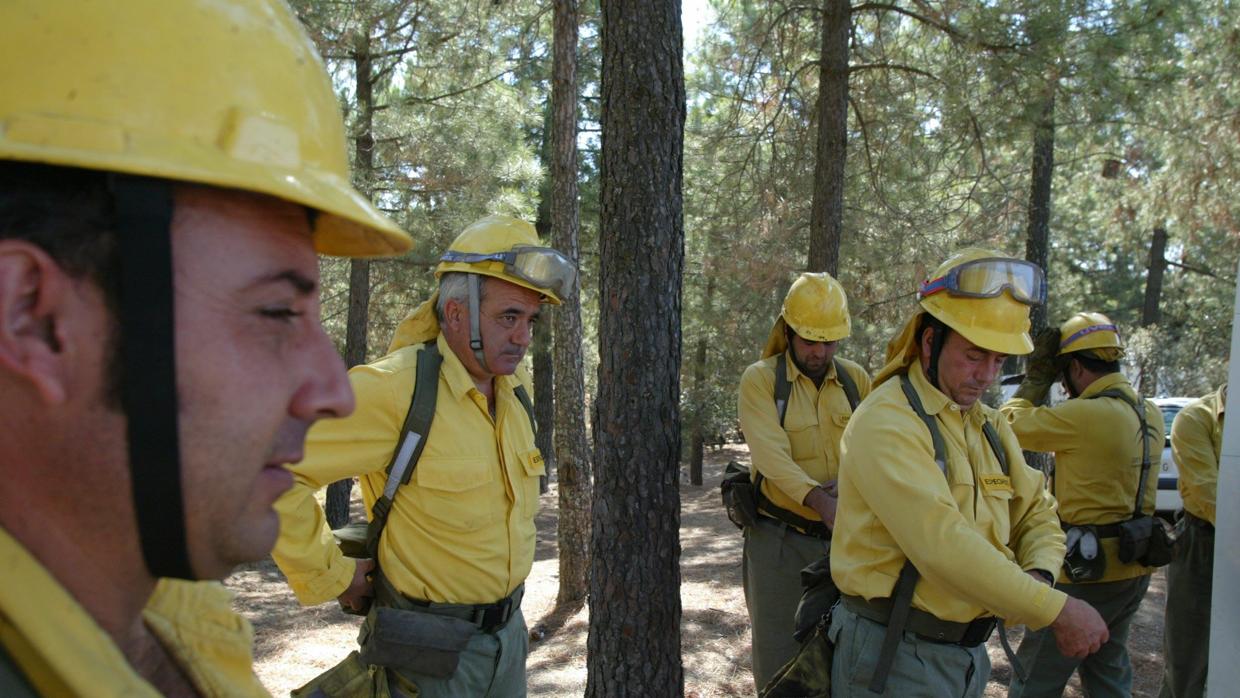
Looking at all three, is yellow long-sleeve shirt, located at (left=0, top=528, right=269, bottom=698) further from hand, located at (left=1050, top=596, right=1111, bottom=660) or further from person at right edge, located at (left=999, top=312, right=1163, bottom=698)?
person at right edge, located at (left=999, top=312, right=1163, bottom=698)

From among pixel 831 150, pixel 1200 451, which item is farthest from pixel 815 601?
pixel 831 150

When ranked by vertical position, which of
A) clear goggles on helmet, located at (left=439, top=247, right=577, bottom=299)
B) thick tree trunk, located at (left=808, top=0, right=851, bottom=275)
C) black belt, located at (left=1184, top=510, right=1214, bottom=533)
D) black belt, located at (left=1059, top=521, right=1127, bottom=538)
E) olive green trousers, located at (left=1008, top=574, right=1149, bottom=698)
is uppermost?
thick tree trunk, located at (left=808, top=0, right=851, bottom=275)

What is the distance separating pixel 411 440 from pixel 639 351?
101 centimetres

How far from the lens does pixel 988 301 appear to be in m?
3.25

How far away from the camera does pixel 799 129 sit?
346 inches

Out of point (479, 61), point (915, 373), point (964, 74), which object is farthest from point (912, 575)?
point (479, 61)

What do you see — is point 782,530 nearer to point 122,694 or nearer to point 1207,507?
point 1207,507

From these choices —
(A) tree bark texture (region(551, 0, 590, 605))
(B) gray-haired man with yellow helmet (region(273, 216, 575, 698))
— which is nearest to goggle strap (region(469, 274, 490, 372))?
(B) gray-haired man with yellow helmet (region(273, 216, 575, 698))

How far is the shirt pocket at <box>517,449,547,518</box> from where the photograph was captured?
131 inches

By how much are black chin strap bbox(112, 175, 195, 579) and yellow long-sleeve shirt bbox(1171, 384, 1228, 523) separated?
564 centimetres

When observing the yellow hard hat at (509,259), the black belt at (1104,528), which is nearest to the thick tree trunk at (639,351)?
the yellow hard hat at (509,259)

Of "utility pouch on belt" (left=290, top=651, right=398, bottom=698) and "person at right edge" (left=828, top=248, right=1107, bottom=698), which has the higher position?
"person at right edge" (left=828, top=248, right=1107, bottom=698)

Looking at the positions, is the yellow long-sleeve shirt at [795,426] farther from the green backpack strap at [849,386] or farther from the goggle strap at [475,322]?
the goggle strap at [475,322]

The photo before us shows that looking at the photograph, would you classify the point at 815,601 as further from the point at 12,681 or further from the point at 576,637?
the point at 576,637
